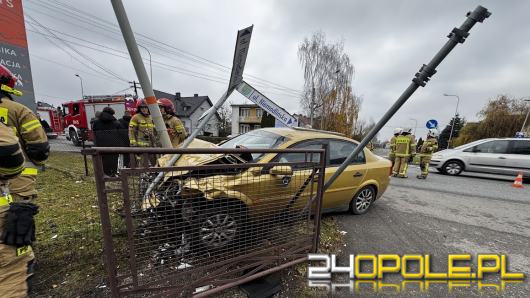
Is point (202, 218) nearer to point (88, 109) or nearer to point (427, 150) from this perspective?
point (427, 150)

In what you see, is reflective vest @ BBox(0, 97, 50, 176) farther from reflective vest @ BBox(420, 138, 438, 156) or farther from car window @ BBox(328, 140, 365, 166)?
reflective vest @ BBox(420, 138, 438, 156)

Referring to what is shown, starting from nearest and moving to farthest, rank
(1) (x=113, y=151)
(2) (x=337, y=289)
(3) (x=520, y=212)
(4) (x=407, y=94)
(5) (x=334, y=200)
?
(1) (x=113, y=151) → (4) (x=407, y=94) → (2) (x=337, y=289) → (5) (x=334, y=200) → (3) (x=520, y=212)

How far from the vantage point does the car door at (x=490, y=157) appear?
8141 millimetres

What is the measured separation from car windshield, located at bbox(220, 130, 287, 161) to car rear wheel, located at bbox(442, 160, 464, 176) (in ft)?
30.7

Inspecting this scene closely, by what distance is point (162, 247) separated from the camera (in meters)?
1.77

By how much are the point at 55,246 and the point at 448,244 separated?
204 inches

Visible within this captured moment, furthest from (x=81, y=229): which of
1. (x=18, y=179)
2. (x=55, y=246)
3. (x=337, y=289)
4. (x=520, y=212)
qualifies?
(x=520, y=212)

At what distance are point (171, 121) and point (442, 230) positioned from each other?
5265mm

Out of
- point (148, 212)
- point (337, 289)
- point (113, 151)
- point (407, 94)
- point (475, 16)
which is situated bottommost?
point (337, 289)

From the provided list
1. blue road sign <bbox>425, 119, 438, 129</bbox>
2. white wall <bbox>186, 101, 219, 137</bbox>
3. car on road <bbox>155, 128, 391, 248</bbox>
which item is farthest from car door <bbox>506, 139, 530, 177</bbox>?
white wall <bbox>186, 101, 219, 137</bbox>

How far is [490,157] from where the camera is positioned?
8.32 meters

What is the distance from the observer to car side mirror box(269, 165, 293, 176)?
2.11 meters

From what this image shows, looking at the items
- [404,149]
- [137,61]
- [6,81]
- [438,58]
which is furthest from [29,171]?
[404,149]

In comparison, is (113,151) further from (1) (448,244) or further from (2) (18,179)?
(1) (448,244)
